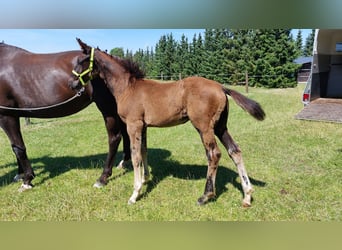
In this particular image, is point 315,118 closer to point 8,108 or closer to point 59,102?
point 59,102

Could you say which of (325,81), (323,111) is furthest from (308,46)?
(323,111)

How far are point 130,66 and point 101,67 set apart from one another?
353 millimetres

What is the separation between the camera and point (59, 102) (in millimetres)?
3957

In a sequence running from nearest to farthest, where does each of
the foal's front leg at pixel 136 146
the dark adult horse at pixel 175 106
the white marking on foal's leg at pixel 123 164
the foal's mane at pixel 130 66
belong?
the dark adult horse at pixel 175 106, the foal's front leg at pixel 136 146, the foal's mane at pixel 130 66, the white marking on foal's leg at pixel 123 164

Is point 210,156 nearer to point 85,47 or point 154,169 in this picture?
point 154,169

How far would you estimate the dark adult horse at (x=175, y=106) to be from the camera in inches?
117

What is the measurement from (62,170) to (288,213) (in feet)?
11.2

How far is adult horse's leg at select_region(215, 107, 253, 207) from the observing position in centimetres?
311

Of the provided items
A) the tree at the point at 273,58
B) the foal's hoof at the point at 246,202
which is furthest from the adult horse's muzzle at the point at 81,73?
the tree at the point at 273,58

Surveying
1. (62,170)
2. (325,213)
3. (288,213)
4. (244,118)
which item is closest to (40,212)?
(62,170)

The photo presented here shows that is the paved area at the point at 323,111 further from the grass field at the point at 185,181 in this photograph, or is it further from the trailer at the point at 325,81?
the grass field at the point at 185,181

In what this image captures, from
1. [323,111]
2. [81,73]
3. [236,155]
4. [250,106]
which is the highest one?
[81,73]

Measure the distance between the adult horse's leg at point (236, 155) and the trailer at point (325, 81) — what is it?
12.2 feet

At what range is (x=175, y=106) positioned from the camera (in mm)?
3096
